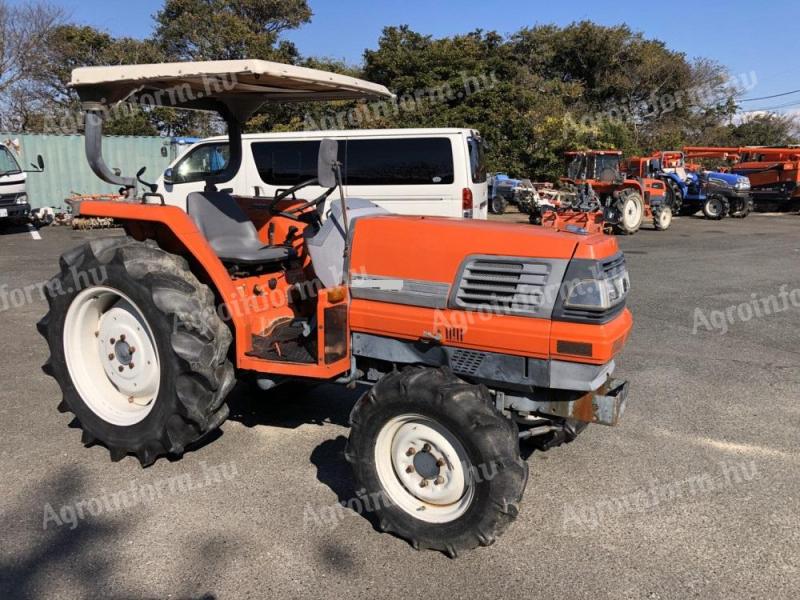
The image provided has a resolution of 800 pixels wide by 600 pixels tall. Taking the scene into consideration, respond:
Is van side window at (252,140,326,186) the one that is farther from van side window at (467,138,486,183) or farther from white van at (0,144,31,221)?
white van at (0,144,31,221)

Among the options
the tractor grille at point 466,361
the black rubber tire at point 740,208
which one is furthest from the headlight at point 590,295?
the black rubber tire at point 740,208

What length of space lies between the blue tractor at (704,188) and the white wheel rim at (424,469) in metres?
20.0

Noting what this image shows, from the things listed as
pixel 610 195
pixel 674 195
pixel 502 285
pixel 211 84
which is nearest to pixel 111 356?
pixel 211 84

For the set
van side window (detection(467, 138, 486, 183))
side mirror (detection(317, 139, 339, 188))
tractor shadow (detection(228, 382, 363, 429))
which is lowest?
tractor shadow (detection(228, 382, 363, 429))

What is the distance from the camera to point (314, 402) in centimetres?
470

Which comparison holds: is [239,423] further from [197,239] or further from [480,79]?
[480,79]

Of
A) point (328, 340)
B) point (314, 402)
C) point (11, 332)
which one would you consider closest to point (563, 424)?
Answer: point (328, 340)

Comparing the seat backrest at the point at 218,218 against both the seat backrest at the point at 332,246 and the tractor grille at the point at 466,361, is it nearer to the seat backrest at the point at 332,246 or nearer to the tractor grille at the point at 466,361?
the seat backrest at the point at 332,246

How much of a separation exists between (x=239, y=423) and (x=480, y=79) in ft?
73.8

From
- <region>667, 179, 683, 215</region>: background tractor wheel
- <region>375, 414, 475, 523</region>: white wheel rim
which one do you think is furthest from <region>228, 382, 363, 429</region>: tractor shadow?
<region>667, 179, 683, 215</region>: background tractor wheel

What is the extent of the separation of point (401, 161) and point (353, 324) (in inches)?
304

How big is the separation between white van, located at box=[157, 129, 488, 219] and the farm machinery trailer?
1158cm

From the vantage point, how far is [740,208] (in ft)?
69.4

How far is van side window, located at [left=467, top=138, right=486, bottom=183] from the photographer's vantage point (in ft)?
34.8
